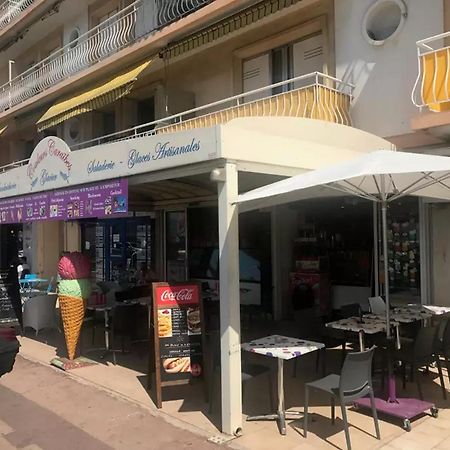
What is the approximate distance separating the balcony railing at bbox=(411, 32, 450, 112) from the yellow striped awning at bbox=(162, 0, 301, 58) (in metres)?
2.92

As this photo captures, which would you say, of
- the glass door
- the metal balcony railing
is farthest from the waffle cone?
the glass door

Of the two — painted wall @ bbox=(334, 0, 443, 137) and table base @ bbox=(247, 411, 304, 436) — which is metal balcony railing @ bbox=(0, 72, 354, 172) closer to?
painted wall @ bbox=(334, 0, 443, 137)

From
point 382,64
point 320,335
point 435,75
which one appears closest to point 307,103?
point 382,64

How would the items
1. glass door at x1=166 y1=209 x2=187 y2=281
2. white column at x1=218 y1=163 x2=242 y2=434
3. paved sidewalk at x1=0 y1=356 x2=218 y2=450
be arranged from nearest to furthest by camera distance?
1. paved sidewalk at x1=0 y1=356 x2=218 y2=450
2. white column at x1=218 y1=163 x2=242 y2=434
3. glass door at x1=166 y1=209 x2=187 y2=281

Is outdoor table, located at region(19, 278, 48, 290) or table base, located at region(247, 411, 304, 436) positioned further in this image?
outdoor table, located at region(19, 278, 48, 290)

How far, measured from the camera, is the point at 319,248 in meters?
10.8

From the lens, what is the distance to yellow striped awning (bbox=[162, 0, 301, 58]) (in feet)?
31.1

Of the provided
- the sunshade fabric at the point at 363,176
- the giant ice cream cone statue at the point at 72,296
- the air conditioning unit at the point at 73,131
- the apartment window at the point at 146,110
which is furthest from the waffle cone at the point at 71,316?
the air conditioning unit at the point at 73,131

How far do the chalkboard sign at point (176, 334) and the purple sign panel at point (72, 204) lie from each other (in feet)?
4.30

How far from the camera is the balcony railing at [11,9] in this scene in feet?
58.9

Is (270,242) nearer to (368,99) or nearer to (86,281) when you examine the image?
(368,99)

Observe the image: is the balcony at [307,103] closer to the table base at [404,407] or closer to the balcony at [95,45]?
the balcony at [95,45]

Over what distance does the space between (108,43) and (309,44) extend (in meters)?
6.34

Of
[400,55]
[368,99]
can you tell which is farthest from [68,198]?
[400,55]
